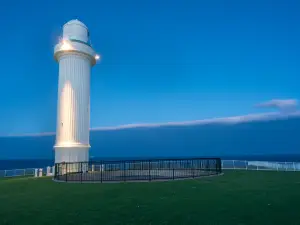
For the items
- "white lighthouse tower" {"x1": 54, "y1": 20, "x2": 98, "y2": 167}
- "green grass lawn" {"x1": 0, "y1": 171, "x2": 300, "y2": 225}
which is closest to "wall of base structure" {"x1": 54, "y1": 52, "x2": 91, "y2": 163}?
"white lighthouse tower" {"x1": 54, "y1": 20, "x2": 98, "y2": 167}

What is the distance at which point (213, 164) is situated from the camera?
20.4 metres

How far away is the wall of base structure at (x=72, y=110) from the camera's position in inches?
864

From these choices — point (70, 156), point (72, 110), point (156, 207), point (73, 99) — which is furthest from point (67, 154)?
point (156, 207)

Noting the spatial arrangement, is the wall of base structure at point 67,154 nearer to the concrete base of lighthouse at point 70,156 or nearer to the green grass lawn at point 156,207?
the concrete base of lighthouse at point 70,156

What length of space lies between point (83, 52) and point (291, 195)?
19334 mm

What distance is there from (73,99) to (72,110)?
97cm

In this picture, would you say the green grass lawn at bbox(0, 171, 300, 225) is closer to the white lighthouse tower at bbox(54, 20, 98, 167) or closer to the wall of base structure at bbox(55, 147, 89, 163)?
the wall of base structure at bbox(55, 147, 89, 163)

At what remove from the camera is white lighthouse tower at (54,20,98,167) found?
72.2 feet

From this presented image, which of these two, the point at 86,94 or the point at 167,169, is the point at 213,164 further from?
the point at 86,94

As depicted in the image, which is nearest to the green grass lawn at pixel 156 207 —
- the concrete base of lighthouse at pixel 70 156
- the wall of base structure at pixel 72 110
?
the concrete base of lighthouse at pixel 70 156

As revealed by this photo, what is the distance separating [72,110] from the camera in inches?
886

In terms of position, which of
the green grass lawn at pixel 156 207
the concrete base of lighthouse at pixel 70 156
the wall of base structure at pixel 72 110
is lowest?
the green grass lawn at pixel 156 207

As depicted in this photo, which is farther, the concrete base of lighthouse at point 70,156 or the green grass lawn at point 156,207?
the concrete base of lighthouse at point 70,156

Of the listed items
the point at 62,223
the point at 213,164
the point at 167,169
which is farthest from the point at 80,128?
the point at 62,223
